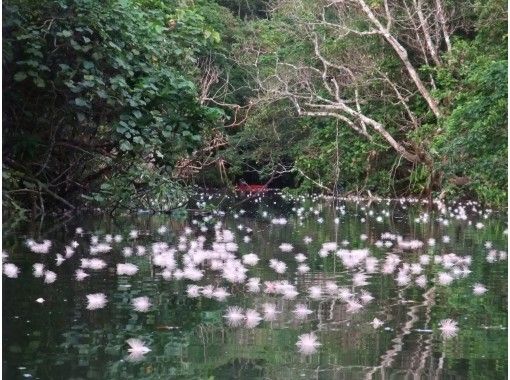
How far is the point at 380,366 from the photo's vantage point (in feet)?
10.0

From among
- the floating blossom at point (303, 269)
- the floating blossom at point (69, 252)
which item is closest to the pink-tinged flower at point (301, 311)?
the floating blossom at point (303, 269)

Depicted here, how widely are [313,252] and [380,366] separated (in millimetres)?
4263

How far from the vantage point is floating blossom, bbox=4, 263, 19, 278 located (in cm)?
525

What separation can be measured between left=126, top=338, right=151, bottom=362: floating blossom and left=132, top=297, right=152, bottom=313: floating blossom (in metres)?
0.79

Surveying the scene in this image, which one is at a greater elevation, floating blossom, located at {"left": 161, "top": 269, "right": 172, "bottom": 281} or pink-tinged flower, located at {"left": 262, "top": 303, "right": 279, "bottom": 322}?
pink-tinged flower, located at {"left": 262, "top": 303, "right": 279, "bottom": 322}

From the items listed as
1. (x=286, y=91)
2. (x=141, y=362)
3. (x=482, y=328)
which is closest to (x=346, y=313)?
(x=482, y=328)

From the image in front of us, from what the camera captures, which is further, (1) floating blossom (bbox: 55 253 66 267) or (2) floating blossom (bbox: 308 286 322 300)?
(1) floating blossom (bbox: 55 253 66 267)

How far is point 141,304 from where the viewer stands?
14.1 ft

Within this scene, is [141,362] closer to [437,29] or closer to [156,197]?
[156,197]

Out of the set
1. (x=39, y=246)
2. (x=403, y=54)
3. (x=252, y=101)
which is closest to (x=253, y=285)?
(x=39, y=246)

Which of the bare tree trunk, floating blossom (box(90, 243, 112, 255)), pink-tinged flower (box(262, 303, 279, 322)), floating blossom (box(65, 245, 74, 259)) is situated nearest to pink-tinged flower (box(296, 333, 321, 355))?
pink-tinged flower (box(262, 303, 279, 322))

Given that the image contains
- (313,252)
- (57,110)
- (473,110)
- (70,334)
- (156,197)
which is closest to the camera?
(70,334)

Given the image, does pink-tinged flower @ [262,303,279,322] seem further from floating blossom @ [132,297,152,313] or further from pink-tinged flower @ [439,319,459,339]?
pink-tinged flower @ [439,319,459,339]

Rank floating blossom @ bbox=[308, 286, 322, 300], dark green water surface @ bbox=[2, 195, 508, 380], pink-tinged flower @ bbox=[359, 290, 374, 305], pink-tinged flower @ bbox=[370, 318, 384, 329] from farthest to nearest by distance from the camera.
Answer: floating blossom @ bbox=[308, 286, 322, 300] → pink-tinged flower @ bbox=[359, 290, 374, 305] → pink-tinged flower @ bbox=[370, 318, 384, 329] → dark green water surface @ bbox=[2, 195, 508, 380]
